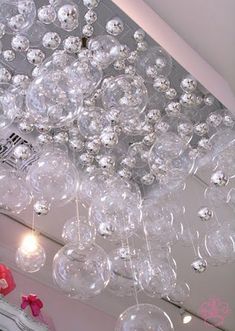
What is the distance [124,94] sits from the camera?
5.83ft

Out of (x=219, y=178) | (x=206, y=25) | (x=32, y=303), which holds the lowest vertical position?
(x=32, y=303)

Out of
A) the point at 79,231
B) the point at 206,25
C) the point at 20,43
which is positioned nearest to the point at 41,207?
the point at 79,231

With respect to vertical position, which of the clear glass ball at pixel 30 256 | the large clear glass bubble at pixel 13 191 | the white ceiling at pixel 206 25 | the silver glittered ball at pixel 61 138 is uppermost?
the white ceiling at pixel 206 25

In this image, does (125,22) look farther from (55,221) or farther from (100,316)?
(100,316)

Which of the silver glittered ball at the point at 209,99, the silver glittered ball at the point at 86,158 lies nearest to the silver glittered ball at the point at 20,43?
the silver glittered ball at the point at 86,158

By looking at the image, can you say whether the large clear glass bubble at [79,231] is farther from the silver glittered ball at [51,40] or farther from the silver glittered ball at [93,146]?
the silver glittered ball at [51,40]

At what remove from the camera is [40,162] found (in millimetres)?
1787

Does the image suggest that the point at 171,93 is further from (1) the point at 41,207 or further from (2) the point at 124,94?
(1) the point at 41,207

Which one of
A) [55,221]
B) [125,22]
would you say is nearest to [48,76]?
[125,22]

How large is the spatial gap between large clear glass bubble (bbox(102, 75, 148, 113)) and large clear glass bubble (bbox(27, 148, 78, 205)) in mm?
255

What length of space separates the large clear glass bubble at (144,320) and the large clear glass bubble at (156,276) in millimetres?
297

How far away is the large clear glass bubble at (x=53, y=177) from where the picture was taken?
176 cm

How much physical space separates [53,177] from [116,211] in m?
0.29

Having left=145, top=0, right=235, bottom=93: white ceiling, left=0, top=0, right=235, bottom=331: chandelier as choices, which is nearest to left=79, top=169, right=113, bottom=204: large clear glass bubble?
left=0, top=0, right=235, bottom=331: chandelier
